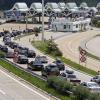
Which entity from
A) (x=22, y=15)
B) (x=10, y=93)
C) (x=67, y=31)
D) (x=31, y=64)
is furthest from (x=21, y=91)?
(x=22, y=15)

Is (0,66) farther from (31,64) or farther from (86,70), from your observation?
(86,70)

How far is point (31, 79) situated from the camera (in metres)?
50.1

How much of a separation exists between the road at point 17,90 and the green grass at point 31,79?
683 millimetres

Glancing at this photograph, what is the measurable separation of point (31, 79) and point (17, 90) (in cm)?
518

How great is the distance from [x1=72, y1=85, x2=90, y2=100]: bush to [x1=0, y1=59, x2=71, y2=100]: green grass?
88.8 inches

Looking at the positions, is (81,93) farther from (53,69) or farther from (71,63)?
(71,63)

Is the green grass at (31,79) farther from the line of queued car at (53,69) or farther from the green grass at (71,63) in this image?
the green grass at (71,63)

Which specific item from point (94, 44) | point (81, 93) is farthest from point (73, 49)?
point (81, 93)

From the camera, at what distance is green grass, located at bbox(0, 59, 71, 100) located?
41969mm

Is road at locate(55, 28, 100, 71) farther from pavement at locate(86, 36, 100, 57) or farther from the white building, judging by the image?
the white building

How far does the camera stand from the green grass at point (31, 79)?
42.0 metres

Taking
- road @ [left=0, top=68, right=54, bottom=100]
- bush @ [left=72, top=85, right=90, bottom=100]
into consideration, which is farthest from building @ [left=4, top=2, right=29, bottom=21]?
bush @ [left=72, top=85, right=90, bottom=100]

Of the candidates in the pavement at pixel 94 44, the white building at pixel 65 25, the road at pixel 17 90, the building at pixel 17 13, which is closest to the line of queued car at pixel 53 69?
the road at pixel 17 90

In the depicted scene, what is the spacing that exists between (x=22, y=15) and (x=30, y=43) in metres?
82.3
